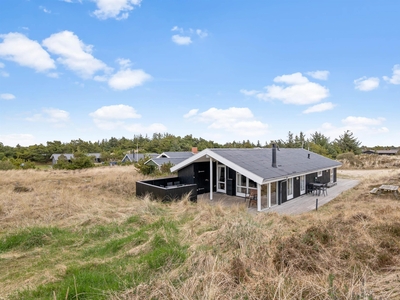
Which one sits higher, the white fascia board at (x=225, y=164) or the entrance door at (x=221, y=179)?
the white fascia board at (x=225, y=164)

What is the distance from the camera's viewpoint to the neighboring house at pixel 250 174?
10.7 m

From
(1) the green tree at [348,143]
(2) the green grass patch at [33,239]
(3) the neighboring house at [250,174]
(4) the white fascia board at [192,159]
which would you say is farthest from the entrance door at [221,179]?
(1) the green tree at [348,143]

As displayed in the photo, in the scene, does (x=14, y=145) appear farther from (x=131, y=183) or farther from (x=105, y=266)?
(x=105, y=266)

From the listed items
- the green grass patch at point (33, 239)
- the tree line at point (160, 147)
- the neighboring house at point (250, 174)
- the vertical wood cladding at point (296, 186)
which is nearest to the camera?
the green grass patch at point (33, 239)

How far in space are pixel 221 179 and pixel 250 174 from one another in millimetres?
3886

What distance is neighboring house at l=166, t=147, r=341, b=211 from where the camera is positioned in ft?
35.0

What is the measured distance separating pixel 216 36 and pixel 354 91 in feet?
42.4

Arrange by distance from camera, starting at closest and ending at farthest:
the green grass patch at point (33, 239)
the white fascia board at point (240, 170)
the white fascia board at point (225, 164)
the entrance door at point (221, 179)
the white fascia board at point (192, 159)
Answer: the green grass patch at point (33, 239), the white fascia board at point (240, 170), the white fascia board at point (225, 164), the white fascia board at point (192, 159), the entrance door at point (221, 179)

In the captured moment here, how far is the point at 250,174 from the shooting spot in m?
10.1

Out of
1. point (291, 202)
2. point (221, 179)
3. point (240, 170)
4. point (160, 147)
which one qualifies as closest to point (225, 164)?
point (240, 170)

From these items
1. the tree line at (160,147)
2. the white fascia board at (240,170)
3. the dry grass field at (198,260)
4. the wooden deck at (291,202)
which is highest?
the tree line at (160,147)

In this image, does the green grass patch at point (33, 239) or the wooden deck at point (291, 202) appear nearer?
the green grass patch at point (33, 239)

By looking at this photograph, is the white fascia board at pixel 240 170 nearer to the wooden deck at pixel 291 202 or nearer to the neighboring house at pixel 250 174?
the neighboring house at pixel 250 174

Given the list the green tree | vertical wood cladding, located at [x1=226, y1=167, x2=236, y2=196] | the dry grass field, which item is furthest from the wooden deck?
the green tree
